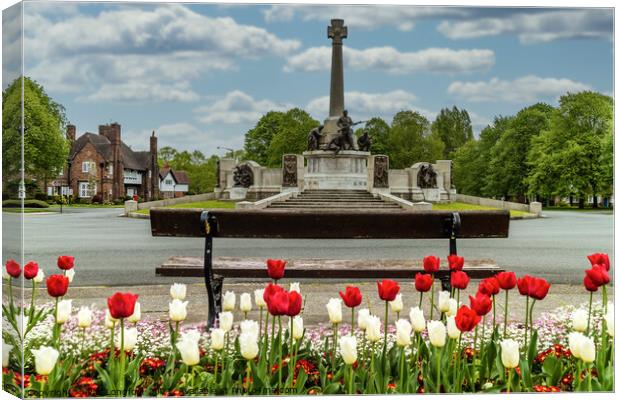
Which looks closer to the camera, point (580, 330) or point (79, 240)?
point (580, 330)

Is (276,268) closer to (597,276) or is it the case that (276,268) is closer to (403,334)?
(403,334)

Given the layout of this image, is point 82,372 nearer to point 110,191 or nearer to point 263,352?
Answer: point 263,352

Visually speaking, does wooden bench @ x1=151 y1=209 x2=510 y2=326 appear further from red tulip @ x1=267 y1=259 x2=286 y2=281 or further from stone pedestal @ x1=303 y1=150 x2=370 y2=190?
stone pedestal @ x1=303 y1=150 x2=370 y2=190

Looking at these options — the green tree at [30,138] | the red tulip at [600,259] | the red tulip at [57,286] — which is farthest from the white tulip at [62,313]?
the red tulip at [600,259]

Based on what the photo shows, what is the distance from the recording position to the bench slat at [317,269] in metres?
6.12

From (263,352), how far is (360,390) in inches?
25.9

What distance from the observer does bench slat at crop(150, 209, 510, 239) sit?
19.6ft

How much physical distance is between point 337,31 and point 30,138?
122 ft

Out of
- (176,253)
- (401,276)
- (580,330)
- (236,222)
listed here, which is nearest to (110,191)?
(176,253)

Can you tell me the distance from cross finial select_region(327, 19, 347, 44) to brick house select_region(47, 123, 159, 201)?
30.2 metres

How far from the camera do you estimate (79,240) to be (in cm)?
1686

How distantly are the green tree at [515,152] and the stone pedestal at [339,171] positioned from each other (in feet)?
66.3

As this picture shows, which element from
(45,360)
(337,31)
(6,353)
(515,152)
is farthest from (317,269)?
(337,31)

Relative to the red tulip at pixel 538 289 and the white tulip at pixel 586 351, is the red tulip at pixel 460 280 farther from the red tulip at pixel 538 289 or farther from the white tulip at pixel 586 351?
the white tulip at pixel 586 351
